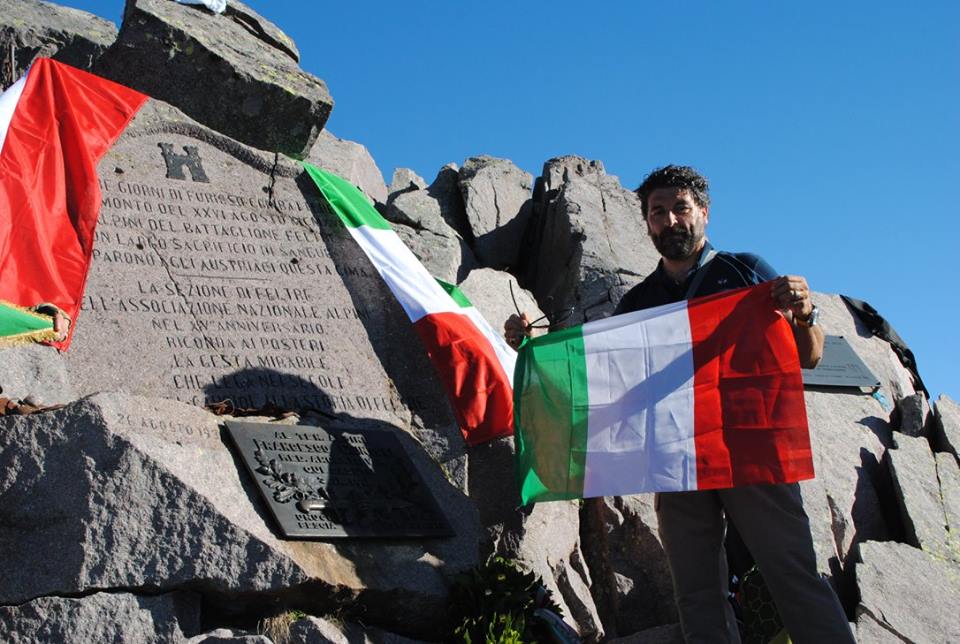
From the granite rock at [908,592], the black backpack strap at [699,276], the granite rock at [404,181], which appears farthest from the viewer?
the granite rock at [404,181]

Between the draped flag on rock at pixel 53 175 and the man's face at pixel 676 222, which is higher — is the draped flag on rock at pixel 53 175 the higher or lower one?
the higher one

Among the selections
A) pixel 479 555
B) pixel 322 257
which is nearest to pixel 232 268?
pixel 322 257

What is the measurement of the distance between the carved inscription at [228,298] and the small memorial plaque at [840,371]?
11.4ft

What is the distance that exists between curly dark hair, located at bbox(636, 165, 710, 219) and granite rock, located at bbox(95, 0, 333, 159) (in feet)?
12.2

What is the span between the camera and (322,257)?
23.2ft

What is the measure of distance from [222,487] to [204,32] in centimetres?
464

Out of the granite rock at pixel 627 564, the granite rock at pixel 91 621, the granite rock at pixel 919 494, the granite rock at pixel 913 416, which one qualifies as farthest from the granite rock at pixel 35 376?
the granite rock at pixel 913 416

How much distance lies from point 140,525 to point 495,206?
7.22 metres

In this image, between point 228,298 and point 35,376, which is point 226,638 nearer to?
point 35,376

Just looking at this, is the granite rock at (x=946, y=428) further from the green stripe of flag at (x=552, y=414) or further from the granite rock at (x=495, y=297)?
the green stripe of flag at (x=552, y=414)

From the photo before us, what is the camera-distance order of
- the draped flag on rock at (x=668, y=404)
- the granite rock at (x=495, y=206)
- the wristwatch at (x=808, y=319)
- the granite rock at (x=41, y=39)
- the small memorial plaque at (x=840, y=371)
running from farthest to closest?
the granite rock at (x=495, y=206), the granite rock at (x=41, y=39), the small memorial plaque at (x=840, y=371), the draped flag on rock at (x=668, y=404), the wristwatch at (x=808, y=319)

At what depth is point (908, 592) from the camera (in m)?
6.61

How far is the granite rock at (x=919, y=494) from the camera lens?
7.21m

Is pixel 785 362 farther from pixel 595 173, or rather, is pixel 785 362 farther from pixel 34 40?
pixel 34 40
